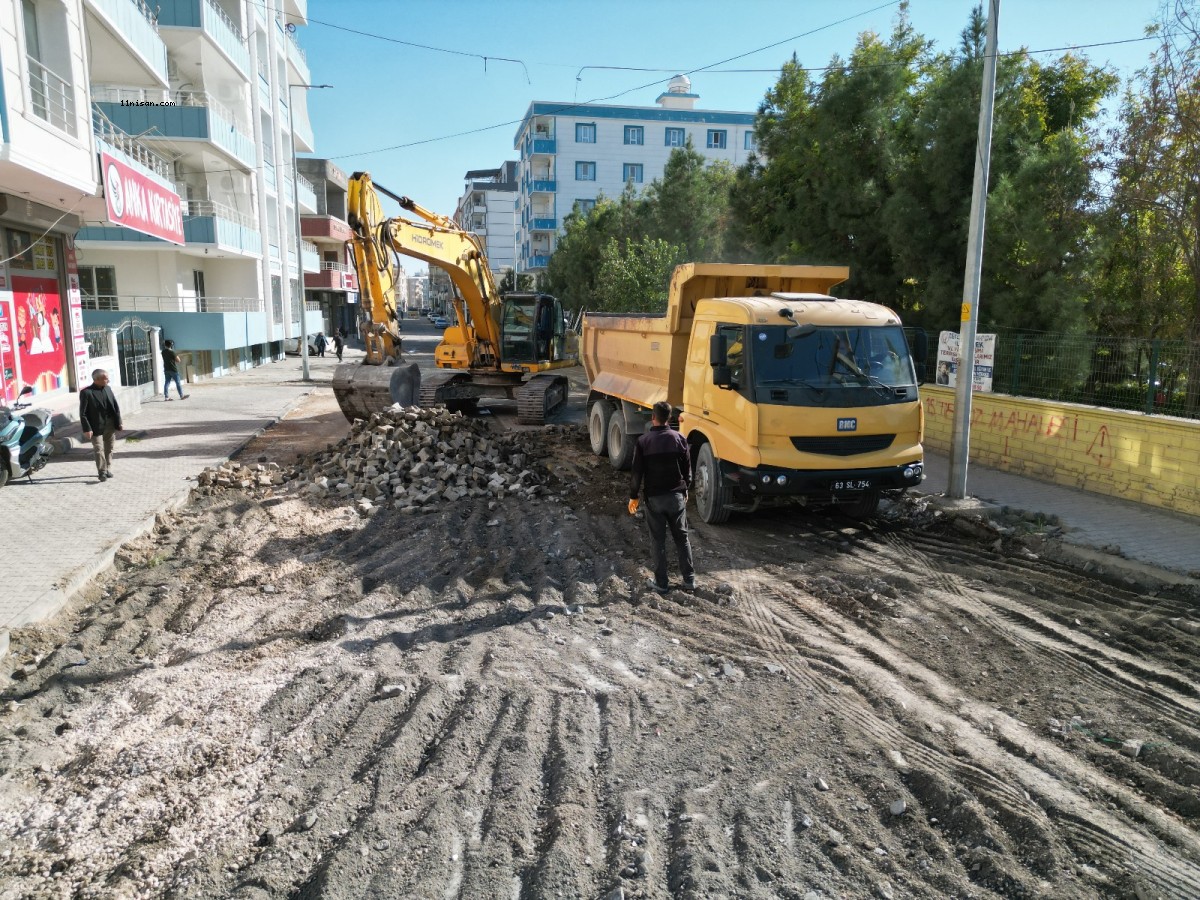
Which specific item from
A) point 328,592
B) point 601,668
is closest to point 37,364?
point 328,592

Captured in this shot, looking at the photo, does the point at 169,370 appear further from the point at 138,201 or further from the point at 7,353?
the point at 7,353

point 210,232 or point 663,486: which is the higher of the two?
point 210,232

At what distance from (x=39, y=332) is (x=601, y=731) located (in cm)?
1575

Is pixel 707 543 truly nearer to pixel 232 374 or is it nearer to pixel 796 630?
pixel 796 630

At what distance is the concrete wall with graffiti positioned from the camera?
966 cm

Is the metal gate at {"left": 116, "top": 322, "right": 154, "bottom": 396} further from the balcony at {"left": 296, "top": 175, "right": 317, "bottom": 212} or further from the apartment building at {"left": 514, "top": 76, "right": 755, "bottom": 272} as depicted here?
the apartment building at {"left": 514, "top": 76, "right": 755, "bottom": 272}

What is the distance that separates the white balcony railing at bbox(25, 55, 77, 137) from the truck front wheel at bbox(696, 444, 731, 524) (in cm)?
1135

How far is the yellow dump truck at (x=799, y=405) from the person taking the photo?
8.84 m

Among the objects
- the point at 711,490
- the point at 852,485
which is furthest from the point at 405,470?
the point at 852,485

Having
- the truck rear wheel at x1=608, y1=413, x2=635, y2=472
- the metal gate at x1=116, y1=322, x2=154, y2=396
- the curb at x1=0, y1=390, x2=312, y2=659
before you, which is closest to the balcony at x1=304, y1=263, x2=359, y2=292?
the metal gate at x1=116, y1=322, x2=154, y2=396

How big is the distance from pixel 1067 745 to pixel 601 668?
9.62 feet

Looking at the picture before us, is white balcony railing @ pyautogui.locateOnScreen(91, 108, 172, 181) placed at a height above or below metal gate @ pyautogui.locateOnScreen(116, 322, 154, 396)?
above

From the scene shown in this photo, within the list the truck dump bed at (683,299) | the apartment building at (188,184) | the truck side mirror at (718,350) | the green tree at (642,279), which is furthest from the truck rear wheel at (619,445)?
the green tree at (642,279)

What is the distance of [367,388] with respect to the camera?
1617 cm
